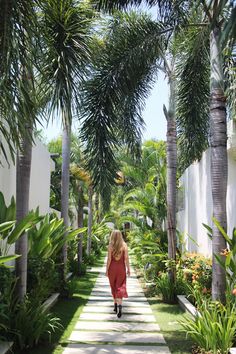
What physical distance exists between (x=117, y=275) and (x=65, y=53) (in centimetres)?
441

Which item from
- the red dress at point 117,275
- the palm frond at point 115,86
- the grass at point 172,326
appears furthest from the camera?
the palm frond at point 115,86

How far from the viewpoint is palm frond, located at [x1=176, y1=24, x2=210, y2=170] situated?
32.3 feet

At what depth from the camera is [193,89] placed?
34.2ft

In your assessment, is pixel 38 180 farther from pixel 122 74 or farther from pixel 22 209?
pixel 22 209

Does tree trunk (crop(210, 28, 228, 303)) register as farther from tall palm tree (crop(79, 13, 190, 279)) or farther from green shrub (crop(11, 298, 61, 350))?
tall palm tree (crop(79, 13, 190, 279))

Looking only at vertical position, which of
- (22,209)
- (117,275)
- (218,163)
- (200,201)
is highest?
(218,163)

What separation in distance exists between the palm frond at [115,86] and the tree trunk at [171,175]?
68 centimetres

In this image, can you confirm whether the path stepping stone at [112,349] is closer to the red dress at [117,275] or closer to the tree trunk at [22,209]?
the tree trunk at [22,209]

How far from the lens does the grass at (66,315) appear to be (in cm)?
632

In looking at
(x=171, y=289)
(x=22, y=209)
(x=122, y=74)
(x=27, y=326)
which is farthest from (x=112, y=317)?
(x=122, y=74)

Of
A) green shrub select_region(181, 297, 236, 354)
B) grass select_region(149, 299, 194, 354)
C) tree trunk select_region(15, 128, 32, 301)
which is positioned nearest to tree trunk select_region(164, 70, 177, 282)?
grass select_region(149, 299, 194, 354)

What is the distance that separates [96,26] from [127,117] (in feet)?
12.7

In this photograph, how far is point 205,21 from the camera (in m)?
8.99

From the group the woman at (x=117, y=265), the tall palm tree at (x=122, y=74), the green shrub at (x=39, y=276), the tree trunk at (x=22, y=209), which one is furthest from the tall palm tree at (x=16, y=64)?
the woman at (x=117, y=265)
